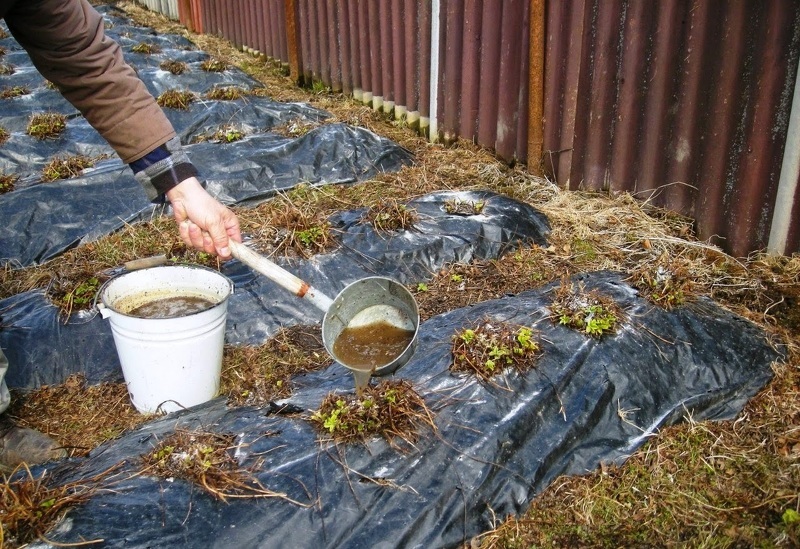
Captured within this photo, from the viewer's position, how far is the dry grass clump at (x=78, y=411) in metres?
3.22

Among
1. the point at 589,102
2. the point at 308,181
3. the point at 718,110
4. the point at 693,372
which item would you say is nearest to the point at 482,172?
the point at 589,102

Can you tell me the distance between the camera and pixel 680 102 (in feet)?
13.4

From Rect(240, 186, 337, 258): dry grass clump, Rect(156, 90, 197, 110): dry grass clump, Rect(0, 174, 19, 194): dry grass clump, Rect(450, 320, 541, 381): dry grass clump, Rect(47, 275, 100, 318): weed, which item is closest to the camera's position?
Rect(450, 320, 541, 381): dry grass clump

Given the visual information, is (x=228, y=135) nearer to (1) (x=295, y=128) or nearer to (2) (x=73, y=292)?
(1) (x=295, y=128)

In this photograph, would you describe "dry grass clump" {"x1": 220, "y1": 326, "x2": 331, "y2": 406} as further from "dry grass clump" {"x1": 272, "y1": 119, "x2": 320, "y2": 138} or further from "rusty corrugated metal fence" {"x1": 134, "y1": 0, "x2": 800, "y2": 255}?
"dry grass clump" {"x1": 272, "y1": 119, "x2": 320, "y2": 138}

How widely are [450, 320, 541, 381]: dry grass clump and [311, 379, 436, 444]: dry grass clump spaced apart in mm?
322

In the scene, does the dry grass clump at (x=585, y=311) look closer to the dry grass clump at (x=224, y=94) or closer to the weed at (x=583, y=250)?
the weed at (x=583, y=250)

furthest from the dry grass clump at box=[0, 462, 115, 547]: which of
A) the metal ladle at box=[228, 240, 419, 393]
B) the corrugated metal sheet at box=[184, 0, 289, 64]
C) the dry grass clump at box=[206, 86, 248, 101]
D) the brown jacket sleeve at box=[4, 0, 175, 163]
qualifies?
the corrugated metal sheet at box=[184, 0, 289, 64]

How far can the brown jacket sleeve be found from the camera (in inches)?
89.5

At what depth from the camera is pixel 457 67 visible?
5922mm

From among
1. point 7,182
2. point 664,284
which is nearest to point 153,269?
point 664,284

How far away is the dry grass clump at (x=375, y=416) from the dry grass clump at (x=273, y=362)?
0.65m

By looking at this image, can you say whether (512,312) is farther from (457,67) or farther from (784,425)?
(457,67)

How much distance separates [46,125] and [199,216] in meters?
4.51
